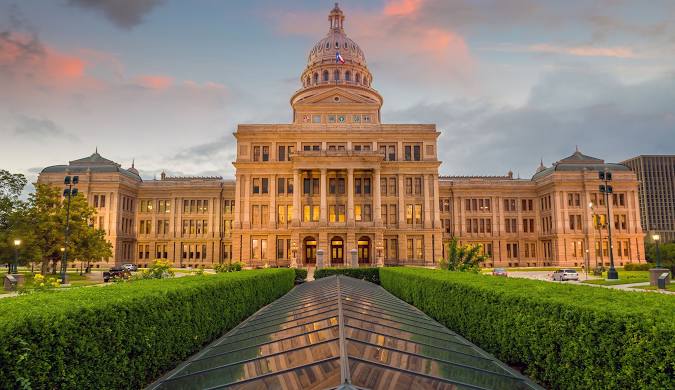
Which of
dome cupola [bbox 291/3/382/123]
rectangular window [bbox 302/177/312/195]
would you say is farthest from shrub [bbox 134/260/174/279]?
dome cupola [bbox 291/3/382/123]

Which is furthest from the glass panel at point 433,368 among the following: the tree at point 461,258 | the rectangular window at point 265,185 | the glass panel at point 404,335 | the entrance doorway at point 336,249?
the rectangular window at point 265,185

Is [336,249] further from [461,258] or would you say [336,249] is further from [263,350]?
[263,350]

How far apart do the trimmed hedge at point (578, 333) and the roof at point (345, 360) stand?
52.7 inches

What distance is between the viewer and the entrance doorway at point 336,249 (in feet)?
203

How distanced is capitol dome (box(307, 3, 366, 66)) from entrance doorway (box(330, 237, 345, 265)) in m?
45.0

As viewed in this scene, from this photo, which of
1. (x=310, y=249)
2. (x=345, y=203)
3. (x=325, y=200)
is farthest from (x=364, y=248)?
(x=325, y=200)

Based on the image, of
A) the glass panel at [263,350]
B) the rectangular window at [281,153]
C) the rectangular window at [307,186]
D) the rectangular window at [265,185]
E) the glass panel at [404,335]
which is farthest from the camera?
the rectangular window at [281,153]

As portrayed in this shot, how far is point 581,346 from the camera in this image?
6.95m

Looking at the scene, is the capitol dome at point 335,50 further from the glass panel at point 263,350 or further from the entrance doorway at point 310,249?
Answer: the glass panel at point 263,350

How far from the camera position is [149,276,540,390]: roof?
461 centimetres

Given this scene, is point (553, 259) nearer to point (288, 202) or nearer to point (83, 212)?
A: point (288, 202)

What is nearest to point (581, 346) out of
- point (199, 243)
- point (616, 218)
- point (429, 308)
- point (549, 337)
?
point (549, 337)

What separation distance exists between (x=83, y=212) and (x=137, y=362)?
45.9 m

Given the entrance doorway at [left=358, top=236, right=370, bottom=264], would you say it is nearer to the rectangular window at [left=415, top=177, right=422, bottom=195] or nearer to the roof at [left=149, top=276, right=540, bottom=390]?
the rectangular window at [left=415, top=177, right=422, bottom=195]
